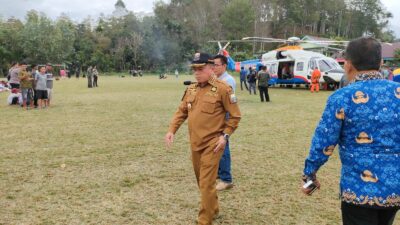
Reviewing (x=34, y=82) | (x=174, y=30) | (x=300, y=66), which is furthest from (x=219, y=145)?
(x=174, y=30)

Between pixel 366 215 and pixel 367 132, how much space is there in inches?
20.5

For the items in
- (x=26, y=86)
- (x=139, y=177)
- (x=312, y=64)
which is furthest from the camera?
(x=312, y=64)

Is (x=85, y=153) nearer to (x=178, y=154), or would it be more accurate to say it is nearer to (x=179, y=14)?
(x=178, y=154)

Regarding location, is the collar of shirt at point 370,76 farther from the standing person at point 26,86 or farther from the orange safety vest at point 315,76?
the orange safety vest at point 315,76

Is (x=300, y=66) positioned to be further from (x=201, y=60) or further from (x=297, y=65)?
(x=201, y=60)

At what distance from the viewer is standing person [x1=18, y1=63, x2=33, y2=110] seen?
14.1 m

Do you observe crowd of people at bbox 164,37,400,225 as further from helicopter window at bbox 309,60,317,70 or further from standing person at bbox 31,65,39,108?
helicopter window at bbox 309,60,317,70

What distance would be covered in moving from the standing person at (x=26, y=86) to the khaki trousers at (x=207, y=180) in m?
11.9

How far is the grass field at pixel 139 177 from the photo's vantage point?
14.9ft

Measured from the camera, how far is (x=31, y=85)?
1434 centimetres

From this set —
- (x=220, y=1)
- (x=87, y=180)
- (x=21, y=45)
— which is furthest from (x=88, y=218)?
(x=220, y=1)

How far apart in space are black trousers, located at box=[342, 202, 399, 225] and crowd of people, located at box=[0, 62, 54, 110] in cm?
1330

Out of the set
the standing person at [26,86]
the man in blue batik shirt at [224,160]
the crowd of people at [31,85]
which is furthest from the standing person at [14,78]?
the man in blue batik shirt at [224,160]

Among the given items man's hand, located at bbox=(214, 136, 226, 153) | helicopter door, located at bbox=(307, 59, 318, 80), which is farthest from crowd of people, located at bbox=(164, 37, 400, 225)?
helicopter door, located at bbox=(307, 59, 318, 80)
